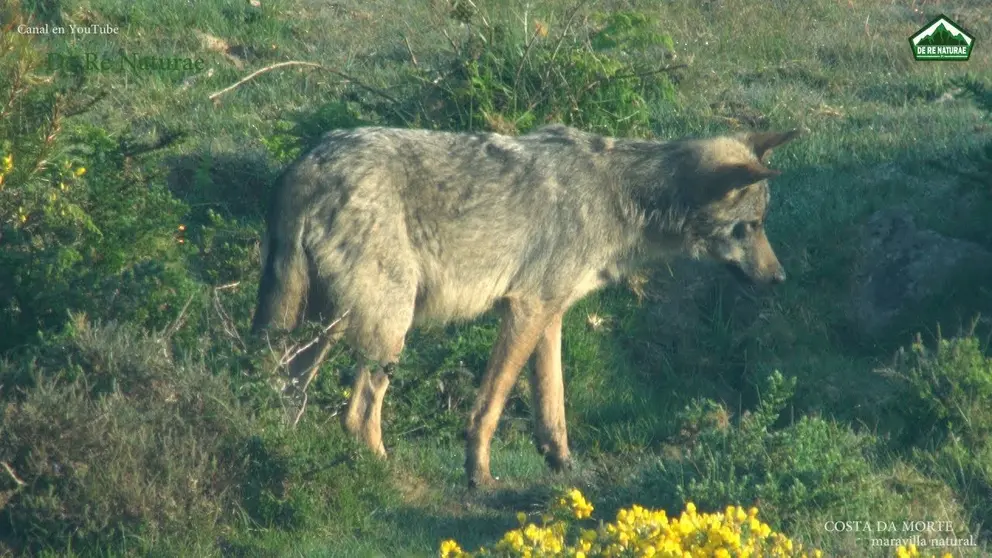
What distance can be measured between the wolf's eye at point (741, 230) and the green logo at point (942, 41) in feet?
24.3

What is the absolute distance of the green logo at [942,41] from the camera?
14.8 meters

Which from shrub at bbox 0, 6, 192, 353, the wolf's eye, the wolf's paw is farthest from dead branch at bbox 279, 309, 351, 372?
the wolf's eye

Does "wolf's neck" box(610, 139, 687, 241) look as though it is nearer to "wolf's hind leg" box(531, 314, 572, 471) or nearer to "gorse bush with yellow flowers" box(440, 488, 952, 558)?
"wolf's hind leg" box(531, 314, 572, 471)

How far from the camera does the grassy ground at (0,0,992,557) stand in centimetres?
639

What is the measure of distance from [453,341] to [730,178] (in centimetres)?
242

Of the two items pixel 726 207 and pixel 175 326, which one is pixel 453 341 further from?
pixel 175 326

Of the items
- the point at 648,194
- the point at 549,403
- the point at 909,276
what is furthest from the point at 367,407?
the point at 909,276

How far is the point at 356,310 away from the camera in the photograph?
7.25m

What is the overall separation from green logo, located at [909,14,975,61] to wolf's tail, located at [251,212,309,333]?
10.00 metres

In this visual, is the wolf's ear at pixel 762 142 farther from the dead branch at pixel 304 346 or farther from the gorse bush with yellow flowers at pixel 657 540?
the gorse bush with yellow flowers at pixel 657 540

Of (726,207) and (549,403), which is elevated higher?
(726,207)

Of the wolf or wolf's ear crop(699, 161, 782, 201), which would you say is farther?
wolf's ear crop(699, 161, 782, 201)

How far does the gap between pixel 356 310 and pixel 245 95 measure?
6.62m

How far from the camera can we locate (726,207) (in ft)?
27.6
